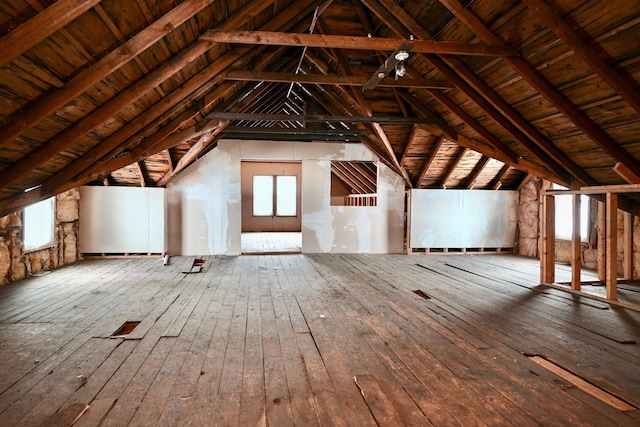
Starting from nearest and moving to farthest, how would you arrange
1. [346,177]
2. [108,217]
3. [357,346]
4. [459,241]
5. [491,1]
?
1. [357,346]
2. [491,1]
3. [108,217]
4. [459,241]
5. [346,177]

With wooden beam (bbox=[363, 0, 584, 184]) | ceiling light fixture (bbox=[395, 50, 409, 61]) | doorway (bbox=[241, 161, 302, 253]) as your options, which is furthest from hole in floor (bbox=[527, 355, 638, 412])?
doorway (bbox=[241, 161, 302, 253])

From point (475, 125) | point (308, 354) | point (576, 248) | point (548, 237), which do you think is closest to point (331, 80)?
point (475, 125)

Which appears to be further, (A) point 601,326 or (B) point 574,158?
(B) point 574,158

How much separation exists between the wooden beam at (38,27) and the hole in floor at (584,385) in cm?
413

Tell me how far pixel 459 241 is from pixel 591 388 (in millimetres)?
6667

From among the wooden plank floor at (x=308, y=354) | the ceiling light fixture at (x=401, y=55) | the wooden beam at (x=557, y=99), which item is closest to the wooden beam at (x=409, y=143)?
the wooden beam at (x=557, y=99)

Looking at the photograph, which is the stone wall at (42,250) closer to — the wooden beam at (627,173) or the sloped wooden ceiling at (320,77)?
the sloped wooden ceiling at (320,77)

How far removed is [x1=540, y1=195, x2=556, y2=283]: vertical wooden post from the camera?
17.6 feet

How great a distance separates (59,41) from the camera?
252 cm

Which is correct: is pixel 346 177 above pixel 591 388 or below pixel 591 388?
above

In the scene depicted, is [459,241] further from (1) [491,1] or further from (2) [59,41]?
(2) [59,41]

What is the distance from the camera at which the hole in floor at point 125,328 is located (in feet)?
10.9

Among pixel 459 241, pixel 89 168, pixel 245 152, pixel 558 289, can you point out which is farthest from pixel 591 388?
pixel 245 152

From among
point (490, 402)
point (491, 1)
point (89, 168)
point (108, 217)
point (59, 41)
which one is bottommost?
point (490, 402)
